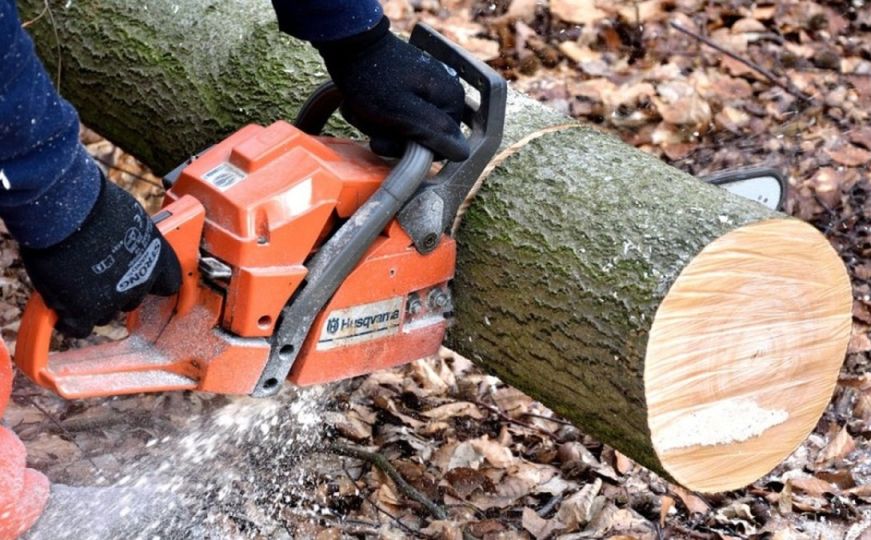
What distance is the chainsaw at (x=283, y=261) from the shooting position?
2402 millimetres

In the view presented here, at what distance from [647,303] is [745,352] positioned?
1.16ft

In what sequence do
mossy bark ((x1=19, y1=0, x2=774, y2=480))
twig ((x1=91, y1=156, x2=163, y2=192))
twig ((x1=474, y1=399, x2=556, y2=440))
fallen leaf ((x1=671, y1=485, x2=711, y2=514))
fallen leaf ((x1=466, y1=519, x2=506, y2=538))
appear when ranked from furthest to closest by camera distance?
twig ((x1=91, y1=156, x2=163, y2=192)), twig ((x1=474, y1=399, x2=556, y2=440)), fallen leaf ((x1=671, y1=485, x2=711, y2=514)), fallen leaf ((x1=466, y1=519, x2=506, y2=538)), mossy bark ((x1=19, y1=0, x2=774, y2=480))

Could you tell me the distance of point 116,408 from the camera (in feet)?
11.5

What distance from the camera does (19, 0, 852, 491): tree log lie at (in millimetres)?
2502

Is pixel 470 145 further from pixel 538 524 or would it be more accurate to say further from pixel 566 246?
pixel 538 524

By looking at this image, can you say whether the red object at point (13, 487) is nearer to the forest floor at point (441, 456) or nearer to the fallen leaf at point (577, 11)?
the forest floor at point (441, 456)

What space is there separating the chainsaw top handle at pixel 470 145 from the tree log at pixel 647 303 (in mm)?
109

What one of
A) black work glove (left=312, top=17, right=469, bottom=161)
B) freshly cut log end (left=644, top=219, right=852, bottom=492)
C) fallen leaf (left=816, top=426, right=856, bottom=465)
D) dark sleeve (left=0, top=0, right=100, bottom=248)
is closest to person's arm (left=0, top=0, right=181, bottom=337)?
dark sleeve (left=0, top=0, right=100, bottom=248)

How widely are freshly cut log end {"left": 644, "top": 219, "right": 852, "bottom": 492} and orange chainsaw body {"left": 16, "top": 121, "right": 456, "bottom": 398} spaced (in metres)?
0.69

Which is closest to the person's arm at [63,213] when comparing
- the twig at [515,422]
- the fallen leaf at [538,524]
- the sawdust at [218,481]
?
the sawdust at [218,481]

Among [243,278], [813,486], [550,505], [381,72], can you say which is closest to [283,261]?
[243,278]

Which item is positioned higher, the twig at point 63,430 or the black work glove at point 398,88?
the black work glove at point 398,88

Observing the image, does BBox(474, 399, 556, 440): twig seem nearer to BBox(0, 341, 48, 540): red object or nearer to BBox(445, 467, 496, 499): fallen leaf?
BBox(445, 467, 496, 499): fallen leaf

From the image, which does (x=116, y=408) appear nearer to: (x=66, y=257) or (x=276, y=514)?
(x=276, y=514)
